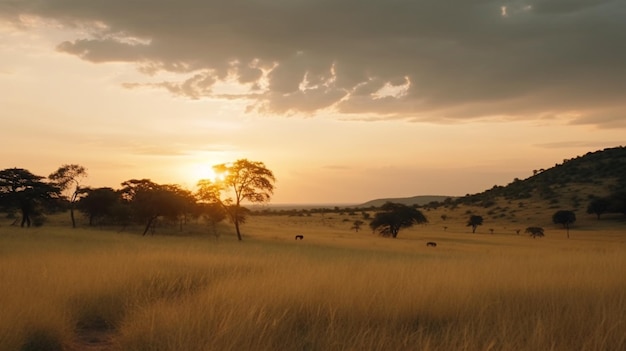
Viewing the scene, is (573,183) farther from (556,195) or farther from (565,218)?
(565,218)

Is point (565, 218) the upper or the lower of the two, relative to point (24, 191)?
lower

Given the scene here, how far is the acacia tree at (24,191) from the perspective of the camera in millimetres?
53781

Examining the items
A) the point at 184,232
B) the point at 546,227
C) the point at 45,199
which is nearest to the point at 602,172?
the point at 546,227

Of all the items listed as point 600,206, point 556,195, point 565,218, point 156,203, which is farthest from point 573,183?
point 156,203

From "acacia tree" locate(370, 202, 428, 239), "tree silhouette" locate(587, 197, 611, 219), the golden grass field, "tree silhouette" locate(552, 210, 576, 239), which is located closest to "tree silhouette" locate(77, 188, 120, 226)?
"acacia tree" locate(370, 202, 428, 239)

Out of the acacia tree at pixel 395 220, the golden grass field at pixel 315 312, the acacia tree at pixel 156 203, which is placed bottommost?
the golden grass field at pixel 315 312

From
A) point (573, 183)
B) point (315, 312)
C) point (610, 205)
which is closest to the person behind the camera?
point (315, 312)

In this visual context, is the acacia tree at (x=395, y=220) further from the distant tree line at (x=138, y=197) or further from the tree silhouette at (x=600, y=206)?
the tree silhouette at (x=600, y=206)

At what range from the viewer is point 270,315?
6133mm

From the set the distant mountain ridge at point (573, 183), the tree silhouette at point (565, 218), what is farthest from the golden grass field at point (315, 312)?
the distant mountain ridge at point (573, 183)

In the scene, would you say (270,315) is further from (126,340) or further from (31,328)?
(31,328)

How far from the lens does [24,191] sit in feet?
176

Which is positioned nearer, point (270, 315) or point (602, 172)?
point (270, 315)

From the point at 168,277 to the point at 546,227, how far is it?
73.9 metres
